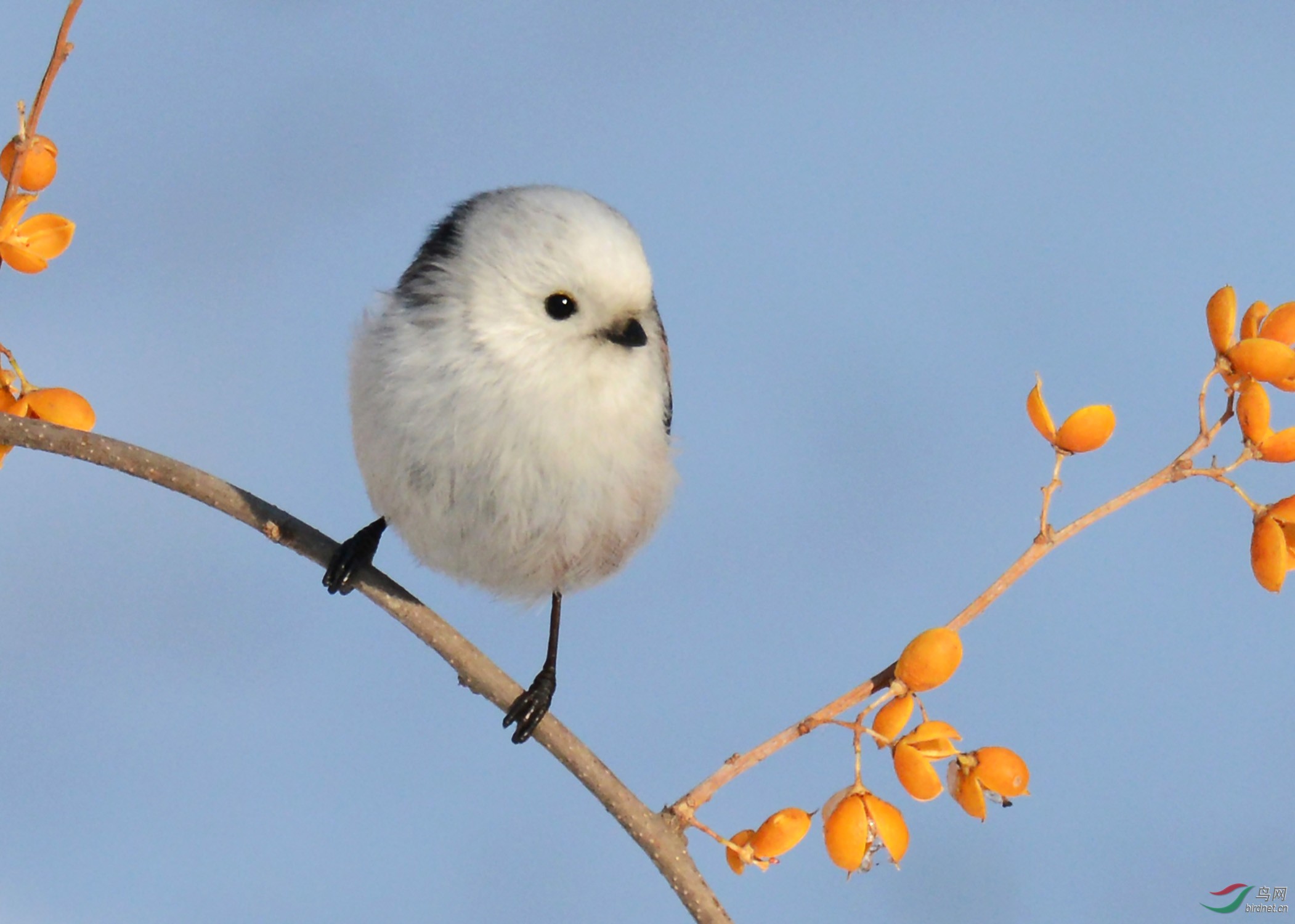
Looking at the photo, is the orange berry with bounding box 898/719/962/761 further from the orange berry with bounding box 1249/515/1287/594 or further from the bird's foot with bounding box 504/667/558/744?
the bird's foot with bounding box 504/667/558/744

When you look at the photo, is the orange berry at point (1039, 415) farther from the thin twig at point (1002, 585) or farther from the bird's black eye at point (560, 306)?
the bird's black eye at point (560, 306)

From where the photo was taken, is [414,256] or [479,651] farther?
[414,256]

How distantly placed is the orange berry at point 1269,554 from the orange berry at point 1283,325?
175 mm

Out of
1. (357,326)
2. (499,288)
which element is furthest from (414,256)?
(499,288)

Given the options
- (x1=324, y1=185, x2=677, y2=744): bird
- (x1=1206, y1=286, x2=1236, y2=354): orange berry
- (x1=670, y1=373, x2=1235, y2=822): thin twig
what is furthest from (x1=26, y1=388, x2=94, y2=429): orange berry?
(x1=1206, y1=286, x2=1236, y2=354): orange berry

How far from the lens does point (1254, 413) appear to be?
1125mm

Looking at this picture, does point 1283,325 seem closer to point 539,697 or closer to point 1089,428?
point 1089,428

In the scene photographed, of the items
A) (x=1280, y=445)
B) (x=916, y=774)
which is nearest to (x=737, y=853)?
(x=916, y=774)

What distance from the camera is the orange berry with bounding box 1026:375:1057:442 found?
1119 mm

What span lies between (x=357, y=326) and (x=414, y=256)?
0.40 feet

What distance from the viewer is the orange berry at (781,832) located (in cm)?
108

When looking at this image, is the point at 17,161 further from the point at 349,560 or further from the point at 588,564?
the point at 588,564

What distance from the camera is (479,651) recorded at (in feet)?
4.57

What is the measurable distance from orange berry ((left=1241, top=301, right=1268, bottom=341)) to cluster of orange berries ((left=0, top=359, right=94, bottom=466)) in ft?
3.92
